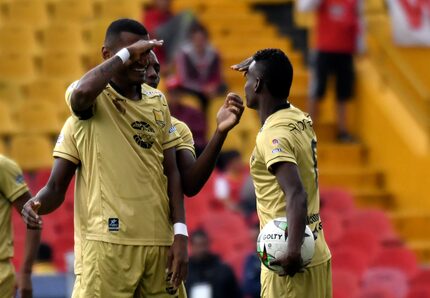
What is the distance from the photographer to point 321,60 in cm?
1554

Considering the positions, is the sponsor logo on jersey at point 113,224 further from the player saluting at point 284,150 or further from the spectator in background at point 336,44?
the spectator in background at point 336,44

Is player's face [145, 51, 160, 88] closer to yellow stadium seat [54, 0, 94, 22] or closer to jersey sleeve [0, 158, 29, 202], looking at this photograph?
jersey sleeve [0, 158, 29, 202]

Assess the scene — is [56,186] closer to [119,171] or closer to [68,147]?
[68,147]

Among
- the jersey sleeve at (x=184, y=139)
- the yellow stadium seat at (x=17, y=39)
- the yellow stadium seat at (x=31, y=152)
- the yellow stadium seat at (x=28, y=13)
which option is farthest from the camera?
the yellow stadium seat at (x=28, y=13)

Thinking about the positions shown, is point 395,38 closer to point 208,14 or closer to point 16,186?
point 208,14

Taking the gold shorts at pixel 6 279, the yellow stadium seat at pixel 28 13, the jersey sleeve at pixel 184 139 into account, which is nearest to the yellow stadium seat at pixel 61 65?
the yellow stadium seat at pixel 28 13

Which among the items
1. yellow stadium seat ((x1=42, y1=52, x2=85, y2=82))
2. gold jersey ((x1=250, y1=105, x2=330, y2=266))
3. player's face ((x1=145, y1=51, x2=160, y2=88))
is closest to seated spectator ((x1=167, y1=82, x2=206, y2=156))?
yellow stadium seat ((x1=42, y1=52, x2=85, y2=82))

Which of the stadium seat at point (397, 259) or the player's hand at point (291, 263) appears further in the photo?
the stadium seat at point (397, 259)

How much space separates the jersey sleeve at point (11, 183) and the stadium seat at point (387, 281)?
419 centimetres

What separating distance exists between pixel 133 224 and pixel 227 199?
22.7 feet

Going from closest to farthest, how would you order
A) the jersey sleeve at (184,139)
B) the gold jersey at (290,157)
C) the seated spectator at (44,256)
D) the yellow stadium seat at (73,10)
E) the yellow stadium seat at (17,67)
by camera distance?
1. the gold jersey at (290,157)
2. the jersey sleeve at (184,139)
3. the seated spectator at (44,256)
4. the yellow stadium seat at (17,67)
5. the yellow stadium seat at (73,10)

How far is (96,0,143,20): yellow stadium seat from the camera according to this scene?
18.1 metres

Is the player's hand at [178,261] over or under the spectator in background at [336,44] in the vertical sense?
under

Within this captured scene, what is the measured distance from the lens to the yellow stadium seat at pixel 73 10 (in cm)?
1843
